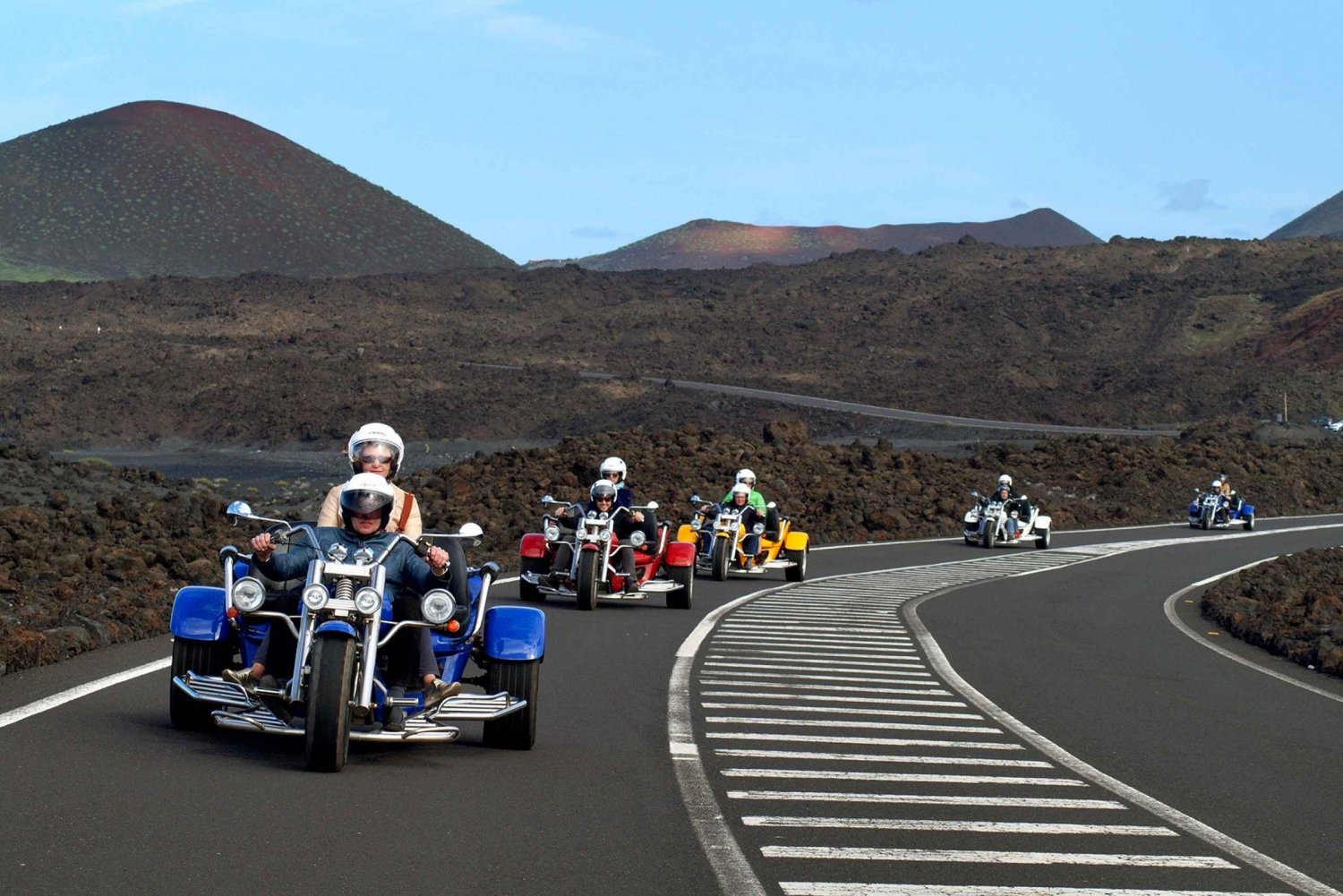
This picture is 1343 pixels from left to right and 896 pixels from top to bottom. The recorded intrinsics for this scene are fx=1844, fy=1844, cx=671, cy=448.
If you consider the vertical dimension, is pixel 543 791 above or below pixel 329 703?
below

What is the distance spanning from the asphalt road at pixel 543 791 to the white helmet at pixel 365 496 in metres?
1.38

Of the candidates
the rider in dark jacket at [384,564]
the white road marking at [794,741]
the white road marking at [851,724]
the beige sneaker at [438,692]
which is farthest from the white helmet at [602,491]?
the beige sneaker at [438,692]

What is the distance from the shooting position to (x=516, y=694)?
10656mm

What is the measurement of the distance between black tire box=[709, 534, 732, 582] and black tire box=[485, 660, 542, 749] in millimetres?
16860

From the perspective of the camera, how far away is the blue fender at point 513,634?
10.7 metres

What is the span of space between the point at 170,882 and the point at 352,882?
2.23ft

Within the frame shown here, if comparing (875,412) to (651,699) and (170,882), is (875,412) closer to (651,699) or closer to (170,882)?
(651,699)

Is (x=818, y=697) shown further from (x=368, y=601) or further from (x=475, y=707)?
(x=368, y=601)

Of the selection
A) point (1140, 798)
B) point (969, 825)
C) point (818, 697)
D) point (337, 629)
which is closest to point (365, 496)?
point (337, 629)

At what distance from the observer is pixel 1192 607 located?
90.6 feet

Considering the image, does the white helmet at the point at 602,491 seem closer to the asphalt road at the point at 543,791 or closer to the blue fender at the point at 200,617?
the asphalt road at the point at 543,791

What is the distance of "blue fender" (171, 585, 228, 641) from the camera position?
34.3 feet

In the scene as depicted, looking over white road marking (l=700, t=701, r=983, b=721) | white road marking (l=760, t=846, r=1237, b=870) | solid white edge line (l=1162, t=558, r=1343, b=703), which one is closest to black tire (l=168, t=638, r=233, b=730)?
white road marking (l=700, t=701, r=983, b=721)

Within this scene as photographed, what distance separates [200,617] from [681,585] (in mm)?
11966
